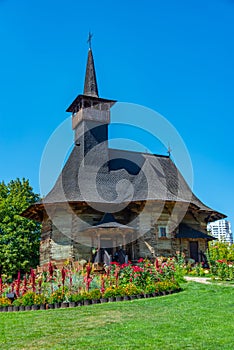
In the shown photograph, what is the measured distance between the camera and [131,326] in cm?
777

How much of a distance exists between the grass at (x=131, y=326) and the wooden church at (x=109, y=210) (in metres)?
9.91

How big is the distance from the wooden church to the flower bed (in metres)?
7.02

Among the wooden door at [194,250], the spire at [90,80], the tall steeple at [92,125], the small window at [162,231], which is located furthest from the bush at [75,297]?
the spire at [90,80]

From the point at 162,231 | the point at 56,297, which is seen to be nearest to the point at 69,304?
the point at 56,297

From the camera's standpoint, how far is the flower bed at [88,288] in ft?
36.1

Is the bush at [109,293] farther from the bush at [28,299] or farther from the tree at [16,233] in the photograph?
the tree at [16,233]

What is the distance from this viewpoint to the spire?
89.4 feet

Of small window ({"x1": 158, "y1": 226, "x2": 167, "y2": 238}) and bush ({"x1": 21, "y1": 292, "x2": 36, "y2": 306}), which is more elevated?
small window ({"x1": 158, "y1": 226, "x2": 167, "y2": 238})

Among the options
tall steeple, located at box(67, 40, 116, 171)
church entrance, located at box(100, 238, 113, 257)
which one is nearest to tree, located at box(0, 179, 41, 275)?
tall steeple, located at box(67, 40, 116, 171)

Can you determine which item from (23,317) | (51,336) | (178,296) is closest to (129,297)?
(178,296)

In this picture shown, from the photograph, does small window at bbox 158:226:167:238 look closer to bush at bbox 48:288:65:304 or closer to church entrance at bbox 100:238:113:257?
church entrance at bbox 100:238:113:257

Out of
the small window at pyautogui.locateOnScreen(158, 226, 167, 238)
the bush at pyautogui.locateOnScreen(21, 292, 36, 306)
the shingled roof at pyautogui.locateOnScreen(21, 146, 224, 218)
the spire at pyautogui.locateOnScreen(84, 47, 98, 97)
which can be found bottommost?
the bush at pyautogui.locateOnScreen(21, 292, 36, 306)

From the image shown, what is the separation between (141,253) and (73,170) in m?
6.07

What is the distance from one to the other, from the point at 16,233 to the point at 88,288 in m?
19.8
